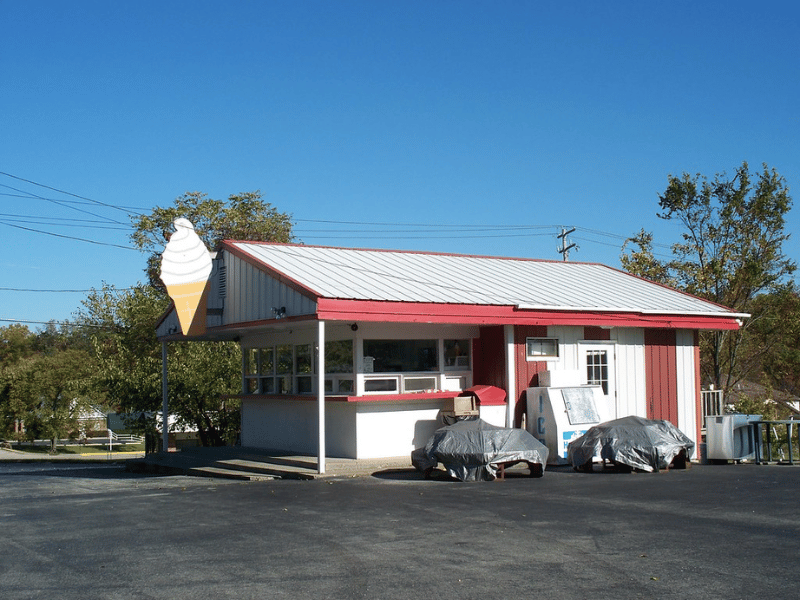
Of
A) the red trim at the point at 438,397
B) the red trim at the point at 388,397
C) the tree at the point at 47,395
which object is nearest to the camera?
the red trim at the point at 388,397

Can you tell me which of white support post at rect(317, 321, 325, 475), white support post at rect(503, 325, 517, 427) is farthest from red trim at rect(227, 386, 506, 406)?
white support post at rect(317, 321, 325, 475)

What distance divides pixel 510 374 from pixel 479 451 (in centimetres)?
330

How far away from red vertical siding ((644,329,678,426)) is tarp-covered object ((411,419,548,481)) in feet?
19.1

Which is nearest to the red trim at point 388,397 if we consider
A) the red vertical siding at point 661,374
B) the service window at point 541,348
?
the service window at point 541,348

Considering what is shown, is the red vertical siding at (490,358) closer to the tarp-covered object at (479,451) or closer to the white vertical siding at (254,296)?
the tarp-covered object at (479,451)

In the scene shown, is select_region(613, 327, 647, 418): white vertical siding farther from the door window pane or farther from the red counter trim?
the red counter trim

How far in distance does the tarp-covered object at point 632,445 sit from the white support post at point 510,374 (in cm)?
176

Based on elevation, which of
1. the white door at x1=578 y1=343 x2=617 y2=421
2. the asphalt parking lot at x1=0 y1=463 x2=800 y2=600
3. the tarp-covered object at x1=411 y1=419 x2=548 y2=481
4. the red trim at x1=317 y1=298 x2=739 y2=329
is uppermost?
the red trim at x1=317 y1=298 x2=739 y2=329

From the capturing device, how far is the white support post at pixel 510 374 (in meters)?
17.6

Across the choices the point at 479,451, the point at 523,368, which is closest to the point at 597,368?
the point at 523,368

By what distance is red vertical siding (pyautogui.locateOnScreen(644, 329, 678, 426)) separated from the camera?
1994cm

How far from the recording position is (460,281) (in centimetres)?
1925

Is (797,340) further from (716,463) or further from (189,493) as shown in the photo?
(189,493)

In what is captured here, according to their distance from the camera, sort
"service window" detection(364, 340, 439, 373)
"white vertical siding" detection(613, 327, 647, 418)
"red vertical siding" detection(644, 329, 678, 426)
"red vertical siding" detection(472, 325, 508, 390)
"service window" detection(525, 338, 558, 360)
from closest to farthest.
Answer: "service window" detection(364, 340, 439, 373)
"red vertical siding" detection(472, 325, 508, 390)
"service window" detection(525, 338, 558, 360)
"white vertical siding" detection(613, 327, 647, 418)
"red vertical siding" detection(644, 329, 678, 426)
